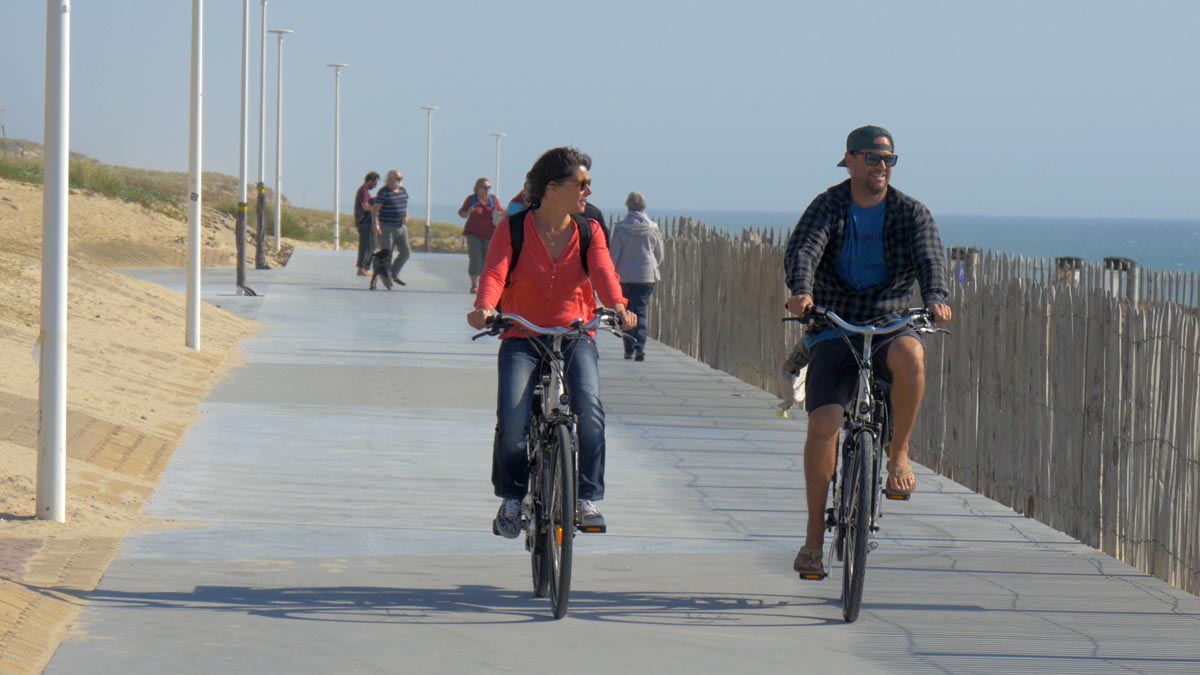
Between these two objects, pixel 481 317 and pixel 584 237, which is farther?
pixel 584 237

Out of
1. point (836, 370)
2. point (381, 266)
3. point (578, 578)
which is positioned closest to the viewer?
point (836, 370)

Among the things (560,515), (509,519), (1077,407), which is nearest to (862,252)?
(560,515)

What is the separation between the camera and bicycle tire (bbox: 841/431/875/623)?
22.5 feet

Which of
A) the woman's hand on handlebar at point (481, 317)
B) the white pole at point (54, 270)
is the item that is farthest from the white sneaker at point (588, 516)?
the white pole at point (54, 270)

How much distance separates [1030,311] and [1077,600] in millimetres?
2421

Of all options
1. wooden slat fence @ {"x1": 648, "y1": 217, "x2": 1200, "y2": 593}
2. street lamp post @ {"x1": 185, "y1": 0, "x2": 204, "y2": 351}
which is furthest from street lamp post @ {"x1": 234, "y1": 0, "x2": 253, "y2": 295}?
wooden slat fence @ {"x1": 648, "y1": 217, "x2": 1200, "y2": 593}

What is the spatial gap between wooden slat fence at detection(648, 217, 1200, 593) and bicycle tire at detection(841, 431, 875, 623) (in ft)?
5.46

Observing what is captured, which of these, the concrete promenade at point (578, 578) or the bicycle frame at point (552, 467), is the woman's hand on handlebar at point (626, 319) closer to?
the bicycle frame at point (552, 467)

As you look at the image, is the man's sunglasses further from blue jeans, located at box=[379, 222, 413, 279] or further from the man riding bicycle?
blue jeans, located at box=[379, 222, 413, 279]

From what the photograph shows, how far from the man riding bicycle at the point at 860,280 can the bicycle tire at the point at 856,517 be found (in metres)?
0.32

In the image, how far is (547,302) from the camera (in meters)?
7.37

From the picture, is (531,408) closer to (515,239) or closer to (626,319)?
(626,319)

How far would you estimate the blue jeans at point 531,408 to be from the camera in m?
7.20

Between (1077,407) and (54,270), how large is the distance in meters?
4.68
